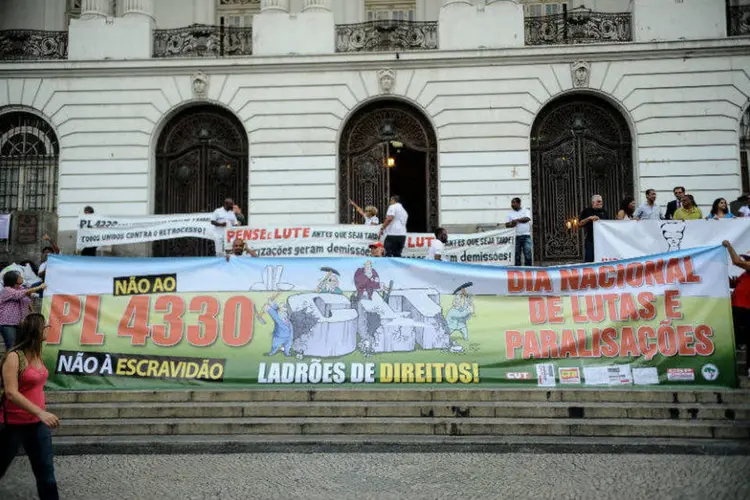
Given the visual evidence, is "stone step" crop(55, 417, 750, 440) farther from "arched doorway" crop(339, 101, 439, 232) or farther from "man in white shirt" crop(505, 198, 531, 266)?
"arched doorway" crop(339, 101, 439, 232)

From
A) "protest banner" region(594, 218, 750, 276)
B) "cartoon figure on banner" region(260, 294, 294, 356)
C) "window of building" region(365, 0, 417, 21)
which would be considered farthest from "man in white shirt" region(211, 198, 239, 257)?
"window of building" region(365, 0, 417, 21)

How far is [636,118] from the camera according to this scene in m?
19.1

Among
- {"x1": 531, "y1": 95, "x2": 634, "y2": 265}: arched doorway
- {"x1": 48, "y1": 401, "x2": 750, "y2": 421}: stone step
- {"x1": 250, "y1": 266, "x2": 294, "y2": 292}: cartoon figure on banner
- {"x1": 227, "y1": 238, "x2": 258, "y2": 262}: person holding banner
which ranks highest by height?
{"x1": 531, "y1": 95, "x2": 634, "y2": 265}: arched doorway

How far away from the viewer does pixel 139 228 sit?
14336mm

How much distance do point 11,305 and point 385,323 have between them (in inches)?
230

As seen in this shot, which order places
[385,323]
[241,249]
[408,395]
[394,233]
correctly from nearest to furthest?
1. [408,395]
2. [385,323]
3. [241,249]
4. [394,233]

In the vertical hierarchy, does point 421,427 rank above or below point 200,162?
below

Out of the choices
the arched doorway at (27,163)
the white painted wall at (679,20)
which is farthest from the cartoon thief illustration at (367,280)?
the white painted wall at (679,20)

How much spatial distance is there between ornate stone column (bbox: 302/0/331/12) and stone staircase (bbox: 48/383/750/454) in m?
14.5

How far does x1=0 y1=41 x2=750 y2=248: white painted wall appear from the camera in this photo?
742 inches

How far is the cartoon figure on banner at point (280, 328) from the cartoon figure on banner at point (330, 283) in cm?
62

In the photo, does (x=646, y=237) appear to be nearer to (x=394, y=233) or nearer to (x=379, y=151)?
(x=394, y=233)

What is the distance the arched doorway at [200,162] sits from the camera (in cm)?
2012

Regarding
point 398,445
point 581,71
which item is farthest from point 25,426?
point 581,71
